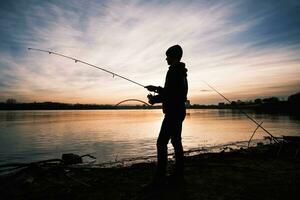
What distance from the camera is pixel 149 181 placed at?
5.28 m

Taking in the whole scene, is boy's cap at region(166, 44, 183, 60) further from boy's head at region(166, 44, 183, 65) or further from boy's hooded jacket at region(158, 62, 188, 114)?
boy's hooded jacket at region(158, 62, 188, 114)

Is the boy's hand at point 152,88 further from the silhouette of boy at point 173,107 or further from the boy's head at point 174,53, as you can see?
the boy's head at point 174,53

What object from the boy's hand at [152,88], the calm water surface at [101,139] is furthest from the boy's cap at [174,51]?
the calm water surface at [101,139]

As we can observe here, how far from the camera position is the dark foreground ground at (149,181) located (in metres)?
4.30

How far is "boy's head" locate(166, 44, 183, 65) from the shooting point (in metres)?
5.30

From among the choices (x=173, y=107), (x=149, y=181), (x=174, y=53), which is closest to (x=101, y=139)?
(x=149, y=181)

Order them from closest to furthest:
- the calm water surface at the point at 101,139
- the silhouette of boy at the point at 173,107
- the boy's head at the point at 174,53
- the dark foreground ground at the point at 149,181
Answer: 1. the dark foreground ground at the point at 149,181
2. the silhouette of boy at the point at 173,107
3. the boy's head at the point at 174,53
4. the calm water surface at the point at 101,139

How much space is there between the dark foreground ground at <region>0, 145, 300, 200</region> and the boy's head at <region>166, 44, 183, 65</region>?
2.61m

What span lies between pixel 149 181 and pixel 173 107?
1.68 meters

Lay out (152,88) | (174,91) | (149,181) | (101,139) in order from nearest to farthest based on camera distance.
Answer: (174,91) → (149,181) → (152,88) → (101,139)

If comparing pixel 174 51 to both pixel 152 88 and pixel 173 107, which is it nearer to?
pixel 152 88

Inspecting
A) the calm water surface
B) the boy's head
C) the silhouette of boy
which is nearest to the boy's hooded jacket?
the silhouette of boy

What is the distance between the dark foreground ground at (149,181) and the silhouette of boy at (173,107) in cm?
51

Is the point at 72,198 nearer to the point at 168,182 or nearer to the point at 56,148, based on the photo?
the point at 168,182
